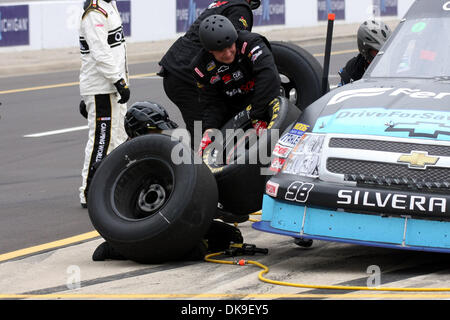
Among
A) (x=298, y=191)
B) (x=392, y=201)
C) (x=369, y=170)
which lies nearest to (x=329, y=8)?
(x=298, y=191)

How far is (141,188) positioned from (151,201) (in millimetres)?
126

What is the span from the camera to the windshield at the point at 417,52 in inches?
→ 310

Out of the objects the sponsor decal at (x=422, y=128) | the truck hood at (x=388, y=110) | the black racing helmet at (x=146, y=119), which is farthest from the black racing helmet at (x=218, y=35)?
the sponsor decal at (x=422, y=128)

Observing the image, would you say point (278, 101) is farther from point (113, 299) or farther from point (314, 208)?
point (113, 299)

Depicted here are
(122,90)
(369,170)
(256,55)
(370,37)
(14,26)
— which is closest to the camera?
(369,170)

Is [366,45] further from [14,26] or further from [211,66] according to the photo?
[14,26]

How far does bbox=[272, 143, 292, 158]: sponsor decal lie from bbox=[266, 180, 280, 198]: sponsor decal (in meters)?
0.20

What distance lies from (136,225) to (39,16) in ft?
54.7

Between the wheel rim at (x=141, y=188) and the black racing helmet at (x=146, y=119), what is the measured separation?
668mm

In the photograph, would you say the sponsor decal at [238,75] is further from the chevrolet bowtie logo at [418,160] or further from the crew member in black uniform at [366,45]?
the chevrolet bowtie logo at [418,160]

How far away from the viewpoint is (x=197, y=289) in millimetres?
6676

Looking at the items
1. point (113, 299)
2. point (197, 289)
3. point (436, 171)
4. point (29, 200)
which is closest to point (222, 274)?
point (197, 289)

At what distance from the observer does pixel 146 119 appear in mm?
8328

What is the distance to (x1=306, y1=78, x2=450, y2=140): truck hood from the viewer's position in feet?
22.6
